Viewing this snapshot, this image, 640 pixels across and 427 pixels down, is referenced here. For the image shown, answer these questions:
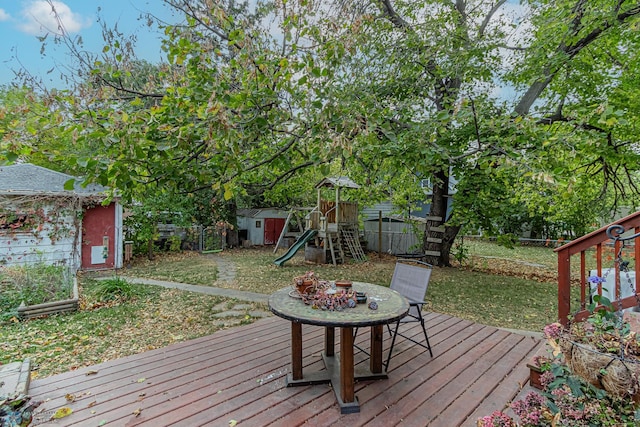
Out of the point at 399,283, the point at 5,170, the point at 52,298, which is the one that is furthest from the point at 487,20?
the point at 5,170

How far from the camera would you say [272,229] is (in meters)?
15.2

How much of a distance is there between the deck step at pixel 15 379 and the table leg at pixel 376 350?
8.86 feet

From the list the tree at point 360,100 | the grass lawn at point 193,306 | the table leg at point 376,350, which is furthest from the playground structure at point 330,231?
the table leg at point 376,350

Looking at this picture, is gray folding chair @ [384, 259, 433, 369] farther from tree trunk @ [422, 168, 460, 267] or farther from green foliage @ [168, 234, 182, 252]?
green foliage @ [168, 234, 182, 252]

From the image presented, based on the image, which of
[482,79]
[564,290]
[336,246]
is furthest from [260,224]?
[564,290]

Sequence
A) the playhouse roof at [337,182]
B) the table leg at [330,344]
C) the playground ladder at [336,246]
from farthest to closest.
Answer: the playground ladder at [336,246] < the playhouse roof at [337,182] < the table leg at [330,344]

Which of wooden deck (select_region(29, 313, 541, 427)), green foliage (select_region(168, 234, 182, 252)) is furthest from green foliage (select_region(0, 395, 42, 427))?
green foliage (select_region(168, 234, 182, 252))

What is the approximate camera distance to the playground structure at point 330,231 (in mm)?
9836

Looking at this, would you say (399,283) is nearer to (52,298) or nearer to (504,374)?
(504,374)

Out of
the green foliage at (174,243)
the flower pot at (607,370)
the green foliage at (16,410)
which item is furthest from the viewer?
the green foliage at (174,243)

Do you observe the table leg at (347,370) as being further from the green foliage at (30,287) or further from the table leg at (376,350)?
the green foliage at (30,287)

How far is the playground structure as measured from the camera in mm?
9836

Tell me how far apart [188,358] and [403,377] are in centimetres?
203

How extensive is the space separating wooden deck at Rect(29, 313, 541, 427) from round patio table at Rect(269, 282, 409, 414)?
0.08 m
